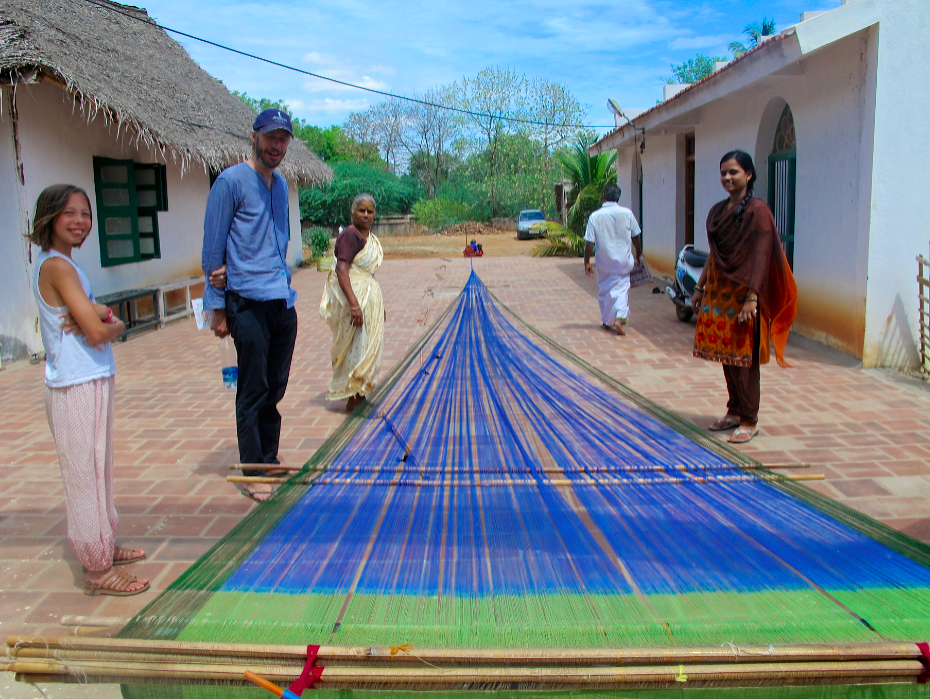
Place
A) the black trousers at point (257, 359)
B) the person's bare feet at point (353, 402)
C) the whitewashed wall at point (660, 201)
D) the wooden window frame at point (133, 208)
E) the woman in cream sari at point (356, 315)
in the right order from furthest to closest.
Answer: the whitewashed wall at point (660, 201), the wooden window frame at point (133, 208), the person's bare feet at point (353, 402), the woman in cream sari at point (356, 315), the black trousers at point (257, 359)

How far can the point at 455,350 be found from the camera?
486cm

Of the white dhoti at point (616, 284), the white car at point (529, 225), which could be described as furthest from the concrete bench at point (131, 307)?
the white car at point (529, 225)

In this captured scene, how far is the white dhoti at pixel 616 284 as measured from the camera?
→ 7188 millimetres

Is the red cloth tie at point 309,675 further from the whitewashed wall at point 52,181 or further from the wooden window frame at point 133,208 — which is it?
the wooden window frame at point 133,208

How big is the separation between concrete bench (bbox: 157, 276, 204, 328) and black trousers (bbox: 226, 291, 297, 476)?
5.88m

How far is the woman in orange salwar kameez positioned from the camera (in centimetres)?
379

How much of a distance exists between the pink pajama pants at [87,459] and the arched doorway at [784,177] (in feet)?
19.9

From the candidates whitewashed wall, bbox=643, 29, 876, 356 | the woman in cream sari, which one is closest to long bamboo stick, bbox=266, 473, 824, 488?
the woman in cream sari

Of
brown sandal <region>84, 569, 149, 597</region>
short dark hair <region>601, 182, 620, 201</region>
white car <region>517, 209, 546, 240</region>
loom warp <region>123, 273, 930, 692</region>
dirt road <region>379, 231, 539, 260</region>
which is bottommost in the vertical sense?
brown sandal <region>84, 569, 149, 597</region>

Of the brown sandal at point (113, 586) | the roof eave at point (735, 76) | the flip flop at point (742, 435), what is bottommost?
the brown sandal at point (113, 586)

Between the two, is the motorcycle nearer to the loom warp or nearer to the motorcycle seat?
the motorcycle seat

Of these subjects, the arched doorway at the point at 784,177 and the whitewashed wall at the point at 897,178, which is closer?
the whitewashed wall at the point at 897,178

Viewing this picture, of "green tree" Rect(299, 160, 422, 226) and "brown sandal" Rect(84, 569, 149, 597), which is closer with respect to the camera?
"brown sandal" Rect(84, 569, 149, 597)

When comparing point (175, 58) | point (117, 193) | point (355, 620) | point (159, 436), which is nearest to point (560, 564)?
point (355, 620)
